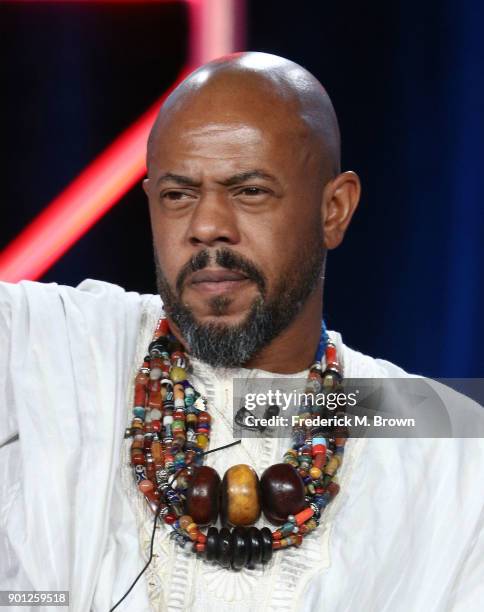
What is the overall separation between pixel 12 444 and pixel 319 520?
52 centimetres

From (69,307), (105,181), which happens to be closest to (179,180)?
(69,307)

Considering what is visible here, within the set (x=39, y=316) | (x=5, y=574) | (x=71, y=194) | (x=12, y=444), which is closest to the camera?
(x=5, y=574)

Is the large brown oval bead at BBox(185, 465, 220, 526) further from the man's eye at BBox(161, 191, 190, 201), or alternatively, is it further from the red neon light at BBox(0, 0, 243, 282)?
the red neon light at BBox(0, 0, 243, 282)

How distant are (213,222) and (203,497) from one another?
1.48ft

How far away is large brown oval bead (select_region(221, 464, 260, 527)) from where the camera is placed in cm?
186

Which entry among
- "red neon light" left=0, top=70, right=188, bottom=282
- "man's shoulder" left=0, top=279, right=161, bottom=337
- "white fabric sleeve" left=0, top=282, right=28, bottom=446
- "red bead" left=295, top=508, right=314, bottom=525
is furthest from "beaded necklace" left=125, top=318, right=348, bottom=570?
"red neon light" left=0, top=70, right=188, bottom=282

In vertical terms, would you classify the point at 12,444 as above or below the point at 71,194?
below

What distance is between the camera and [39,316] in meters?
2.00

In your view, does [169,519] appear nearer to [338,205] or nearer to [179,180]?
[179,180]

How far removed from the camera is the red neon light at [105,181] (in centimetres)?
292

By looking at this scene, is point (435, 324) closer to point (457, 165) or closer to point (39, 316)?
point (457, 165)

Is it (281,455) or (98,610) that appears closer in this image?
(98,610)

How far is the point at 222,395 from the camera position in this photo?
203 cm

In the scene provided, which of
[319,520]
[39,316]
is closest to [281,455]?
[319,520]
